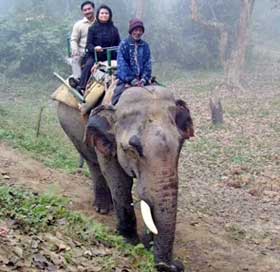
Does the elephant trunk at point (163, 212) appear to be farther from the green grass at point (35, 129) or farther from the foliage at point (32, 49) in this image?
the foliage at point (32, 49)

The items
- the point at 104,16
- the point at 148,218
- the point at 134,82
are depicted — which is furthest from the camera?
the point at 104,16

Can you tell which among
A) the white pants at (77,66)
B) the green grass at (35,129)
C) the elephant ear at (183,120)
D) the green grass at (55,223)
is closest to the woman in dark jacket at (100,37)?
the white pants at (77,66)

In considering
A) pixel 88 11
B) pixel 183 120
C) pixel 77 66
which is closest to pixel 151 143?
pixel 183 120

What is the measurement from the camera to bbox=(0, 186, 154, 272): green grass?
17.1ft

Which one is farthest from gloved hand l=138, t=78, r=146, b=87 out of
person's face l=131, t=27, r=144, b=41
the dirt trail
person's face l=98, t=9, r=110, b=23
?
the dirt trail

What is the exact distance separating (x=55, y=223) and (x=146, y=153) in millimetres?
1100

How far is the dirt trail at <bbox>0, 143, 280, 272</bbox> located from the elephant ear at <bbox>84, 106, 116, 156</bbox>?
144cm

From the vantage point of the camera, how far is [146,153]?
5699 millimetres

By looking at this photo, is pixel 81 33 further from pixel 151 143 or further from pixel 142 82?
pixel 151 143

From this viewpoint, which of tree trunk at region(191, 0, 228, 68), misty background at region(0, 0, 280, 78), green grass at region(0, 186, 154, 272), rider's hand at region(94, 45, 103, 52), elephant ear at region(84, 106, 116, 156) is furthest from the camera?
tree trunk at region(191, 0, 228, 68)

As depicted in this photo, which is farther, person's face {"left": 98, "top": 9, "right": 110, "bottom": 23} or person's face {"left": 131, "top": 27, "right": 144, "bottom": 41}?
person's face {"left": 98, "top": 9, "right": 110, "bottom": 23}

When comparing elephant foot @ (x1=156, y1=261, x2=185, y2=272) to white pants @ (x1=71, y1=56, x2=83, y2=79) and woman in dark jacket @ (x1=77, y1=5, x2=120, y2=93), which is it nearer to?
woman in dark jacket @ (x1=77, y1=5, x2=120, y2=93)

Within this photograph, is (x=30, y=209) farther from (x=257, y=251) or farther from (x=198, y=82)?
(x=198, y=82)

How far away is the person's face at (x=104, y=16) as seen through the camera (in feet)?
26.6
